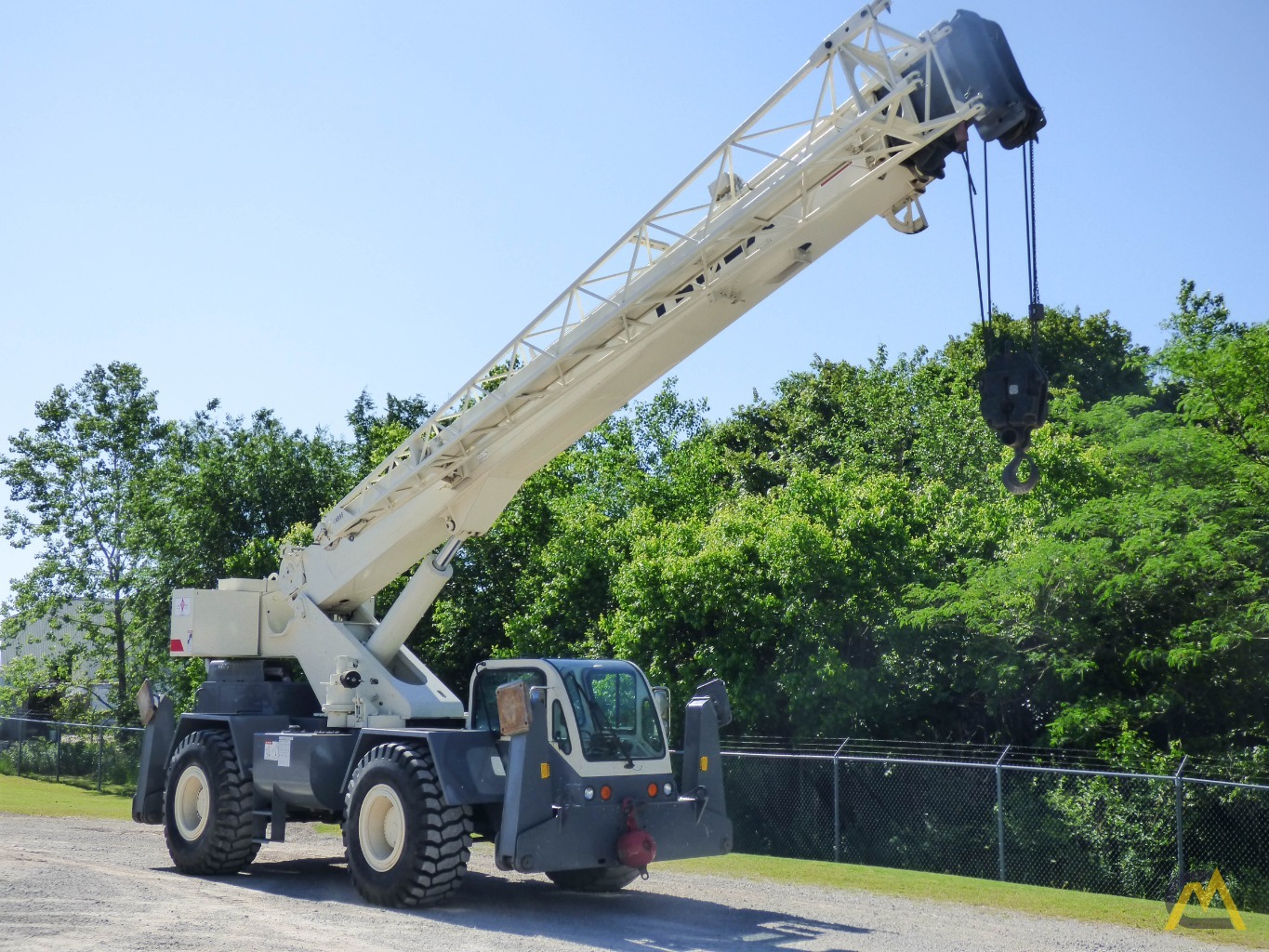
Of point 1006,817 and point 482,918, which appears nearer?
point 482,918

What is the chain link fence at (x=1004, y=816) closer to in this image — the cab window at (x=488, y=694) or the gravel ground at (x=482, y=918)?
the gravel ground at (x=482, y=918)

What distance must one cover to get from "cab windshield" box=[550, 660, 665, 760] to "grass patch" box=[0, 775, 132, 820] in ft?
40.7

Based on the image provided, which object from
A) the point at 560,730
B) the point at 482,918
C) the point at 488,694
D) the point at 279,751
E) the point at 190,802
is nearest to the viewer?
the point at 482,918

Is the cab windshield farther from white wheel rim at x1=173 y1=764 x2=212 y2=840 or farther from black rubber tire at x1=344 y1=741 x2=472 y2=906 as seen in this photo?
white wheel rim at x1=173 y1=764 x2=212 y2=840

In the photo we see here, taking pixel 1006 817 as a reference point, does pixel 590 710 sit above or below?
above

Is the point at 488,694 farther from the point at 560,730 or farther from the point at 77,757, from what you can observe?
the point at 77,757

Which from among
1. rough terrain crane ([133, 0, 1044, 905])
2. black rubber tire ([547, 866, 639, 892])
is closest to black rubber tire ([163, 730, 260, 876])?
rough terrain crane ([133, 0, 1044, 905])

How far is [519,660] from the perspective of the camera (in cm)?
1202

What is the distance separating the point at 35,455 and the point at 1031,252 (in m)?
34.6

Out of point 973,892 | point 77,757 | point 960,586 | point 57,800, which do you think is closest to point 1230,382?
point 960,586

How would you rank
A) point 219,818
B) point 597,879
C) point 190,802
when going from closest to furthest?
point 597,879 < point 219,818 < point 190,802

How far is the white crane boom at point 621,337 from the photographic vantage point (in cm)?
1034

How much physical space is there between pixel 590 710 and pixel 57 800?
17.8m

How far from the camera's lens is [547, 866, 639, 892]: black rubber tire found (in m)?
12.8
